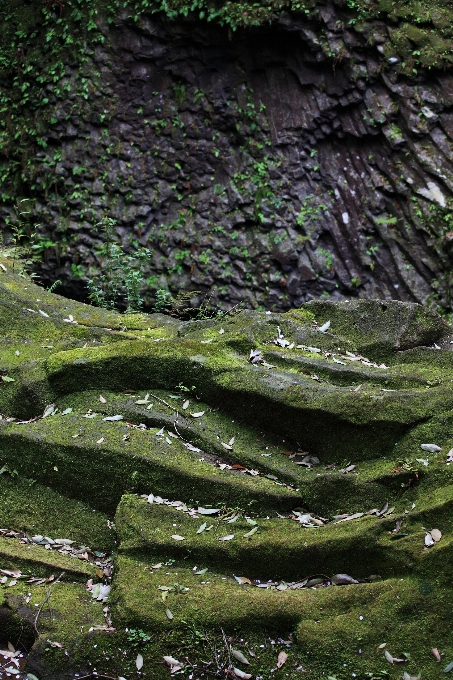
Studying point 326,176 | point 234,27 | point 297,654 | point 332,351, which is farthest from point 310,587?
point 234,27

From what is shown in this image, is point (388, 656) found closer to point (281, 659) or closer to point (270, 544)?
point (281, 659)

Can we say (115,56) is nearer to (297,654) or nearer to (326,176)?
(326,176)

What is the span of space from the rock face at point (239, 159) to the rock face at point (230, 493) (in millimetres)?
6060

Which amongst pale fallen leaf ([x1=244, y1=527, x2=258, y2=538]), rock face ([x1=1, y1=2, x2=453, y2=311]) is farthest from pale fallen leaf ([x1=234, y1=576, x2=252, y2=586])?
rock face ([x1=1, y1=2, x2=453, y2=311])

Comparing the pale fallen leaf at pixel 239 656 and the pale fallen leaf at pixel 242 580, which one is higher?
the pale fallen leaf at pixel 242 580

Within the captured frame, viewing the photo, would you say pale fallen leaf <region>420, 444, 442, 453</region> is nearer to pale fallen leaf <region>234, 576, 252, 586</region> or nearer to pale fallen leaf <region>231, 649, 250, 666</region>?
pale fallen leaf <region>234, 576, 252, 586</region>

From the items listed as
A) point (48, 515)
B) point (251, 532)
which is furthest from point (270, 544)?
point (48, 515)

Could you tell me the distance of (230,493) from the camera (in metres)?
3.71

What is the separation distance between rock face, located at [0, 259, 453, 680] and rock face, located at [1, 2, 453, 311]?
19.9 ft

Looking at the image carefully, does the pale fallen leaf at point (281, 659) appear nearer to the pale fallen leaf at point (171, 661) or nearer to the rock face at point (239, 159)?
the pale fallen leaf at point (171, 661)

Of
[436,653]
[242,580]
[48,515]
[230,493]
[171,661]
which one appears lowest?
[171,661]

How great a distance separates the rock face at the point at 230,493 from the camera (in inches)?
120

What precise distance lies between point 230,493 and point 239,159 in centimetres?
883

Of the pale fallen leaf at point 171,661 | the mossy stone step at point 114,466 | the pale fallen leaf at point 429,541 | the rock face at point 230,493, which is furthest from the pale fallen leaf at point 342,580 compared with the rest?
the pale fallen leaf at point 171,661
